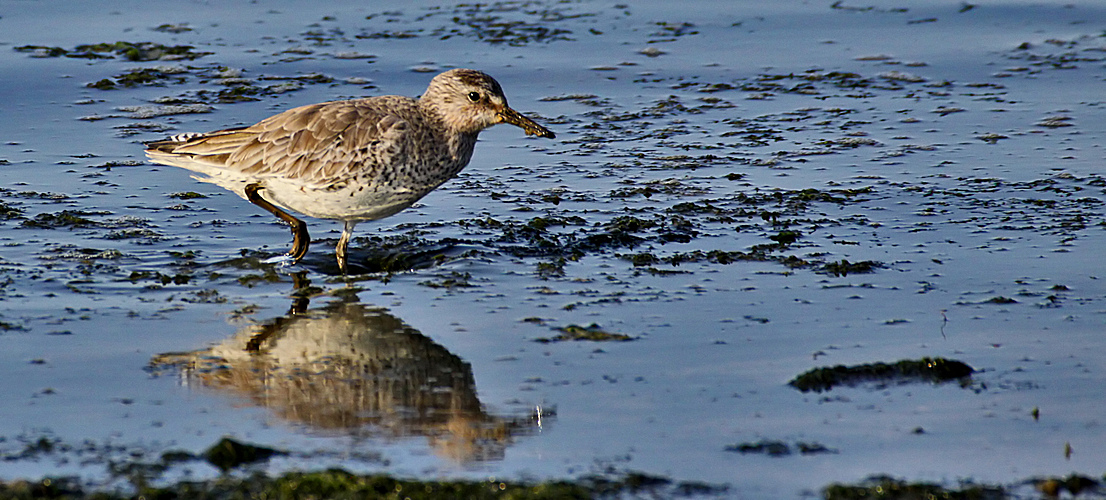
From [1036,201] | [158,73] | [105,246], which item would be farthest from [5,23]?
[1036,201]

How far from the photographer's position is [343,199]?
7227 millimetres

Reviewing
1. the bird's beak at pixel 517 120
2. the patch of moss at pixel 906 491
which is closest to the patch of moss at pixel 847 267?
the bird's beak at pixel 517 120

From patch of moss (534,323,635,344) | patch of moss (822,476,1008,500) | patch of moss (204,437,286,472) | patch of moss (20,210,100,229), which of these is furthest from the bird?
patch of moss (822,476,1008,500)

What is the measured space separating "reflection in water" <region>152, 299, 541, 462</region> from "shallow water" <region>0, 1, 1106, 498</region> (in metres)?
0.02

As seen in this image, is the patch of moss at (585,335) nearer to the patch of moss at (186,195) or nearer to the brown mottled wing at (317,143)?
the brown mottled wing at (317,143)

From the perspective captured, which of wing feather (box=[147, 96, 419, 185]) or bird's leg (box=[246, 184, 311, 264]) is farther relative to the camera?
bird's leg (box=[246, 184, 311, 264])

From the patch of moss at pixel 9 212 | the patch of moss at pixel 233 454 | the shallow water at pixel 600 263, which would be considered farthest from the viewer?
the patch of moss at pixel 9 212

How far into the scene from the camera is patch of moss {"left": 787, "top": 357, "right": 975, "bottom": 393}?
5.41 m

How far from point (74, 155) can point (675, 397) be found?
20.4 feet

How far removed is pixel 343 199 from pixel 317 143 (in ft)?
1.18

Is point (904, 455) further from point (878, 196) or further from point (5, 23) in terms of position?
point (5, 23)

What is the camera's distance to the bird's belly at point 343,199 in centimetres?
720

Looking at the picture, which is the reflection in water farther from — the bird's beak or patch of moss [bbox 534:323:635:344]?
the bird's beak

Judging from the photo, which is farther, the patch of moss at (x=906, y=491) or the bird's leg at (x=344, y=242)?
the bird's leg at (x=344, y=242)
